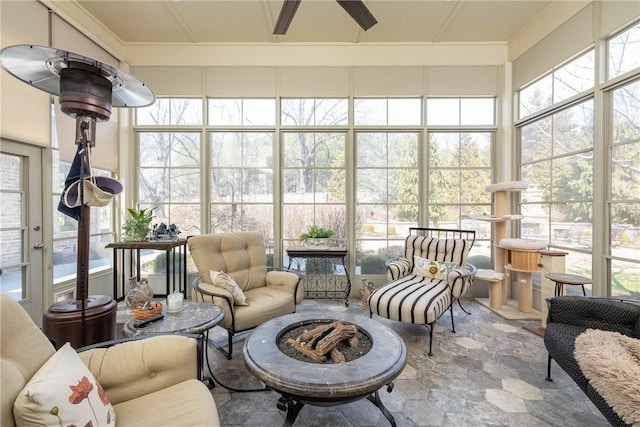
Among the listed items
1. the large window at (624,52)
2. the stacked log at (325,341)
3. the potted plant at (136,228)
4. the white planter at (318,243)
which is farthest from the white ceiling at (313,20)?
the stacked log at (325,341)

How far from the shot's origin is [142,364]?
4.02ft

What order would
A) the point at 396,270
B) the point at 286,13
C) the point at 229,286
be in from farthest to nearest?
the point at 396,270, the point at 229,286, the point at 286,13

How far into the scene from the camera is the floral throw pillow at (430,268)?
2.94 m

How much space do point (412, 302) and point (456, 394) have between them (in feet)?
2.39

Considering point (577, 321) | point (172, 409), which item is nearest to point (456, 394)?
point (577, 321)

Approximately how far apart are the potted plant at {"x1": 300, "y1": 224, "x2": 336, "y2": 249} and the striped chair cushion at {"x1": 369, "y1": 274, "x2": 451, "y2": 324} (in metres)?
1.12

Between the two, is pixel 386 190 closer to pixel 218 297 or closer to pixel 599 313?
pixel 599 313

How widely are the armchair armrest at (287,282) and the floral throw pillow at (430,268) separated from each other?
4.58 feet

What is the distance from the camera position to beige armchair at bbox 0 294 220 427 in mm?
878

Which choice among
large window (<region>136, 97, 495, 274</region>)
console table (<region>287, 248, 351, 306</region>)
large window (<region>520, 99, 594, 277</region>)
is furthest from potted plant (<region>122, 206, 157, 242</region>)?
large window (<region>520, 99, 594, 277</region>)

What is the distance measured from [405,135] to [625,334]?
115 inches

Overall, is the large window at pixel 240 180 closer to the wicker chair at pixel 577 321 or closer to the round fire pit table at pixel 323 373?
the round fire pit table at pixel 323 373

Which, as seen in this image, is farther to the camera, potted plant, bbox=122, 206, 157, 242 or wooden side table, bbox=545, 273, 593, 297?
potted plant, bbox=122, 206, 157, 242

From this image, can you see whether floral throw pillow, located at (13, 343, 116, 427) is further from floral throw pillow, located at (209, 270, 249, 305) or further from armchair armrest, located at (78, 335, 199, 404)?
floral throw pillow, located at (209, 270, 249, 305)
